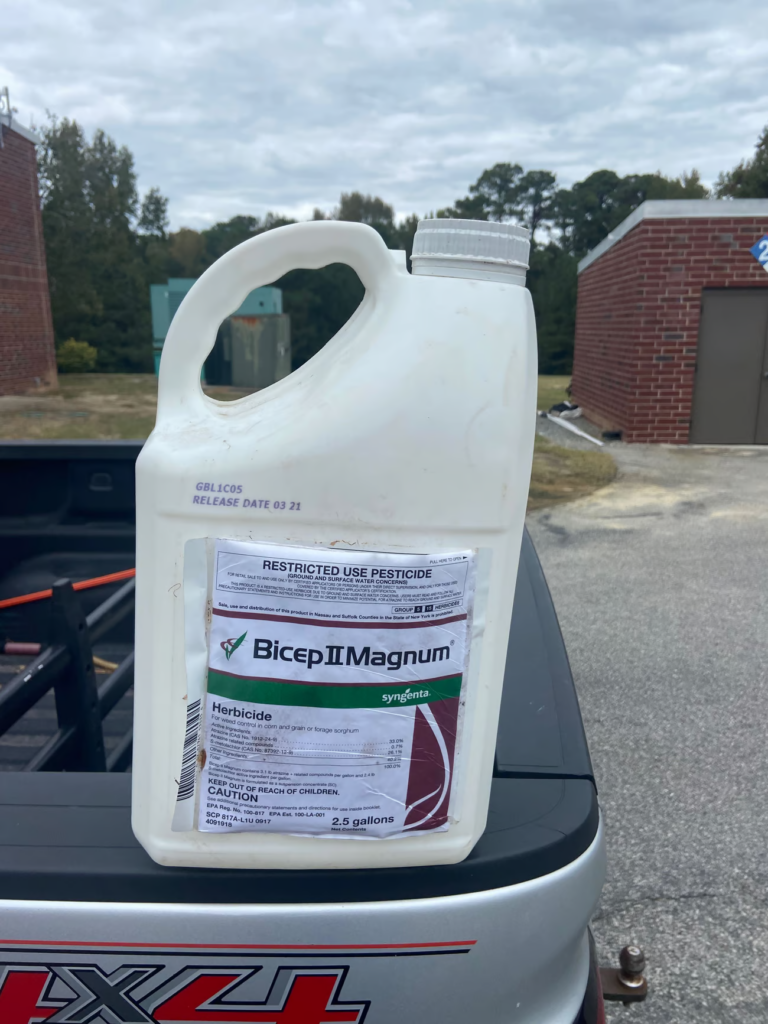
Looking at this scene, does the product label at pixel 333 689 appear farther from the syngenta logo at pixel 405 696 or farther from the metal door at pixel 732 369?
the metal door at pixel 732 369

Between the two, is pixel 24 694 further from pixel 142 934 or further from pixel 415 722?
pixel 415 722

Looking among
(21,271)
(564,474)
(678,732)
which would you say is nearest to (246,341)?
(21,271)

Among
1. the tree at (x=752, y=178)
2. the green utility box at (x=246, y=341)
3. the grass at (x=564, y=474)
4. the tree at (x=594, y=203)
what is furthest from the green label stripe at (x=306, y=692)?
the tree at (x=594, y=203)

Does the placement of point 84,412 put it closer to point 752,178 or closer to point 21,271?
point 21,271

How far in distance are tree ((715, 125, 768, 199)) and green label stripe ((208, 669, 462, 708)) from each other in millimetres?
38237

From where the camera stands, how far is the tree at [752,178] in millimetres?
35344

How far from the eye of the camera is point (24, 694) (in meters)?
1.68

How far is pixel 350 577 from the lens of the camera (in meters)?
0.94

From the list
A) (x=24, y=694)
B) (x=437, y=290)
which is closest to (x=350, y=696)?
(x=437, y=290)

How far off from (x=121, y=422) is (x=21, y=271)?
6.91 metres

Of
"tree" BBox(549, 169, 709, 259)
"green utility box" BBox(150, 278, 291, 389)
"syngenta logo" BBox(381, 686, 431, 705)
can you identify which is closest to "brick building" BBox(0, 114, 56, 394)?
"green utility box" BBox(150, 278, 291, 389)

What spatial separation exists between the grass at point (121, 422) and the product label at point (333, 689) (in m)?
6.58

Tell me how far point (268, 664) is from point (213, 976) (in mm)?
375

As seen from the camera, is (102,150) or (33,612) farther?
(102,150)
